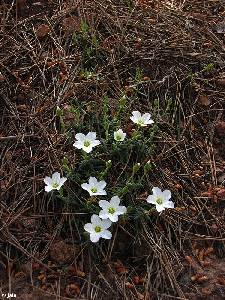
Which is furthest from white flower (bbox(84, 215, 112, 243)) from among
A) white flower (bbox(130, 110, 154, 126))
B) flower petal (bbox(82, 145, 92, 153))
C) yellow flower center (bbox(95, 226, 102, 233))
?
white flower (bbox(130, 110, 154, 126))

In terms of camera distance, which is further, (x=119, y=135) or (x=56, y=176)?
(x=119, y=135)

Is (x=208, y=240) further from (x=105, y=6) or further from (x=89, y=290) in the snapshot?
(x=105, y=6)

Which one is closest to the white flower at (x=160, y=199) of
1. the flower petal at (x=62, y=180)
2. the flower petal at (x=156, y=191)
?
the flower petal at (x=156, y=191)

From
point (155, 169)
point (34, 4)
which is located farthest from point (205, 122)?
point (34, 4)

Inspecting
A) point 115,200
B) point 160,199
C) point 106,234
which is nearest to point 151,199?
point 160,199

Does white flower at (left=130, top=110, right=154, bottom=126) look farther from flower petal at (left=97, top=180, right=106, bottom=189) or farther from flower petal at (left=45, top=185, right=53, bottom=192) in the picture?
flower petal at (left=45, top=185, right=53, bottom=192)

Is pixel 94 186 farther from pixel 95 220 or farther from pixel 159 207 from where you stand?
Answer: pixel 159 207
